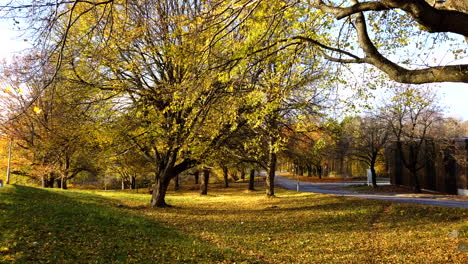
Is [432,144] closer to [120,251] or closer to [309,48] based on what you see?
[309,48]

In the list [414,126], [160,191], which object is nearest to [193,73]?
[160,191]

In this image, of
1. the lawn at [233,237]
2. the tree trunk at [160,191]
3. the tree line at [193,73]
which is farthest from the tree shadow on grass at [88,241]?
the tree trunk at [160,191]

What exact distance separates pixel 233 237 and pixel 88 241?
13.4ft

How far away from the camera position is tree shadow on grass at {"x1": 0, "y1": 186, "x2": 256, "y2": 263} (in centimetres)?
590

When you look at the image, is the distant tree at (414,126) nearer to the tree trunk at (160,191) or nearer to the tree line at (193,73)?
the tree line at (193,73)

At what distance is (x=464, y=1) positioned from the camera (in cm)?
530

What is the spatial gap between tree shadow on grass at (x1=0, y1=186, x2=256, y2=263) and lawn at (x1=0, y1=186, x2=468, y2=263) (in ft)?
0.06

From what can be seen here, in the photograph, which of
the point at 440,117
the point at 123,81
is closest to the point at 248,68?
the point at 123,81

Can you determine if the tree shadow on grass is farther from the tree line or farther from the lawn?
the tree line

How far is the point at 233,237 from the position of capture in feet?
32.1

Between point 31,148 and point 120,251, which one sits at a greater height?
point 31,148

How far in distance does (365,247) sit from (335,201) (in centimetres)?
1006

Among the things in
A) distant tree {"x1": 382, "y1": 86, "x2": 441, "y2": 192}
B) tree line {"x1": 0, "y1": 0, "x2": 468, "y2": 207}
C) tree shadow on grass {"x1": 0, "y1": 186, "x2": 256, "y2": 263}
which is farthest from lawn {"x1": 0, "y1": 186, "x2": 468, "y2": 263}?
distant tree {"x1": 382, "y1": 86, "x2": 441, "y2": 192}

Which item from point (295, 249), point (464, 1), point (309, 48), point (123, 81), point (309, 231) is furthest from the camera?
point (123, 81)
